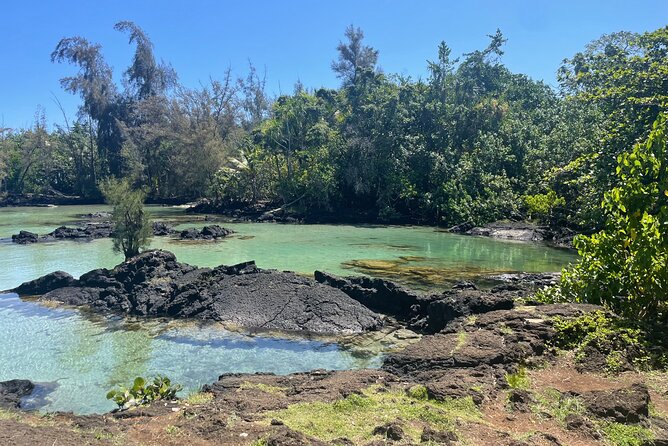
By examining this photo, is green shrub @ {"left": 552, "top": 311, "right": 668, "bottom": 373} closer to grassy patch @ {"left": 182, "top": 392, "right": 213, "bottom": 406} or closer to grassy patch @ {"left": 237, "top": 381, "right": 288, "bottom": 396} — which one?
grassy patch @ {"left": 237, "top": 381, "right": 288, "bottom": 396}

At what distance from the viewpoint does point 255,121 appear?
212ft

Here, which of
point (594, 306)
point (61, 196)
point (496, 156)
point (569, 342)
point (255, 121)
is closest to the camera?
point (569, 342)

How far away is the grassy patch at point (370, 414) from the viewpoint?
459cm

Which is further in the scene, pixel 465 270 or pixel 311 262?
pixel 311 262

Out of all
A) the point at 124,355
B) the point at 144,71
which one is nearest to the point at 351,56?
the point at 144,71

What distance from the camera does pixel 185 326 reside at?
10.5m

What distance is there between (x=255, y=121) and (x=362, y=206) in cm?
3384

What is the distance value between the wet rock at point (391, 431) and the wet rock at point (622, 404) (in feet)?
5.97

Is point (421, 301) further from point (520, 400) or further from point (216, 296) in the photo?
point (520, 400)

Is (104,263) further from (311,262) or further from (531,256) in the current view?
(531,256)

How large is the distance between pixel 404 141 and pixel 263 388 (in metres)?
28.1

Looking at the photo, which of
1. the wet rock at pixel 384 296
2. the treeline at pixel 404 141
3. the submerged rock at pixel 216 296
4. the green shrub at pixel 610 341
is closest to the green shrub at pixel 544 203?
the treeline at pixel 404 141

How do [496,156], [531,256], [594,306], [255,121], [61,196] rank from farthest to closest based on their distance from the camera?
[255,121] → [61,196] → [496,156] → [531,256] → [594,306]

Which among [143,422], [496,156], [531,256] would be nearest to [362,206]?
[496,156]
